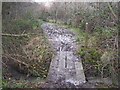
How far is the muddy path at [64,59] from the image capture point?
2.38m

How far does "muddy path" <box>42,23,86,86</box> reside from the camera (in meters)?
2.38

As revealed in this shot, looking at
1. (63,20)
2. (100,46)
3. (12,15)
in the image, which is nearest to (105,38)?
(100,46)

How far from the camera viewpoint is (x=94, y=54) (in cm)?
240

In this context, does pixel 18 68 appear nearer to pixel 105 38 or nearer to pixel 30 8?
pixel 30 8

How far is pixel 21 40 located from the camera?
2445mm

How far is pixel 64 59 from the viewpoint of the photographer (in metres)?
2.41

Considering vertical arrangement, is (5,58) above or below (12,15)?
below

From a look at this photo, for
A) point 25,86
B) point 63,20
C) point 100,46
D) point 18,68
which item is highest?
point 63,20

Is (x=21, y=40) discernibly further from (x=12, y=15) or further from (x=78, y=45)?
(x=78, y=45)

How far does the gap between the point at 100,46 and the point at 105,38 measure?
0.30 ft

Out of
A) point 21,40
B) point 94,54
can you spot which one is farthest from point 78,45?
point 21,40

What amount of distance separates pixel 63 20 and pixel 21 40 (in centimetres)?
44

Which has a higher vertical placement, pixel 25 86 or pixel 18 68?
pixel 18 68

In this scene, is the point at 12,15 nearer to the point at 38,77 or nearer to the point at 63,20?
the point at 63,20
